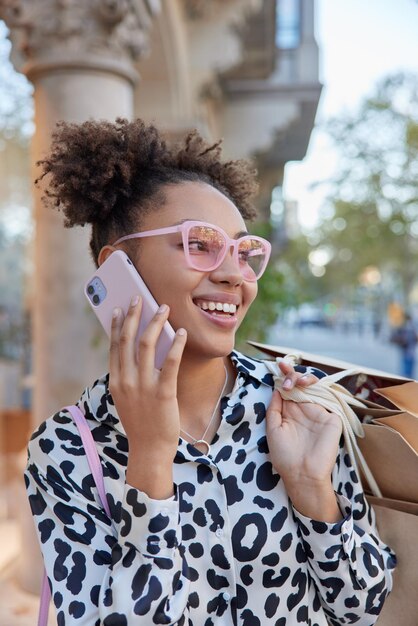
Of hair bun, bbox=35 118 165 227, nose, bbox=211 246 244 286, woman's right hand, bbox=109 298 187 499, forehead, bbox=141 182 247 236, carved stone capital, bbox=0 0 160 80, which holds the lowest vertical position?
woman's right hand, bbox=109 298 187 499

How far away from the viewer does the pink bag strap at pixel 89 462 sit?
133 centimetres

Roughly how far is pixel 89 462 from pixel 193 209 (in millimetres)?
607

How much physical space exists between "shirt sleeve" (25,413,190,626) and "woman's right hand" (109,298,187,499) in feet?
0.12

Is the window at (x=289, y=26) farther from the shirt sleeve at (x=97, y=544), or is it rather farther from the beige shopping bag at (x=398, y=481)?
the shirt sleeve at (x=97, y=544)

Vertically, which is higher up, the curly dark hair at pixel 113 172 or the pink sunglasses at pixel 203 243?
the curly dark hair at pixel 113 172

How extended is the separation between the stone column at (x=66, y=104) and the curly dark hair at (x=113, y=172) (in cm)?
222

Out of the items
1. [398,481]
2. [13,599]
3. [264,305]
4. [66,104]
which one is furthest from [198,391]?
[264,305]

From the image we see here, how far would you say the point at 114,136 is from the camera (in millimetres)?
1593

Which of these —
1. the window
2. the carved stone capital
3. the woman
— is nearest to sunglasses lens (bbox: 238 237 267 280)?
the woman

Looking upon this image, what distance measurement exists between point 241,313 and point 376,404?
42 cm

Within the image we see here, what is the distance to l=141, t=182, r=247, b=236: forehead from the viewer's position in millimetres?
1447

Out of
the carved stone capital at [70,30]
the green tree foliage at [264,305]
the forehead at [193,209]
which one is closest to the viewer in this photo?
the forehead at [193,209]

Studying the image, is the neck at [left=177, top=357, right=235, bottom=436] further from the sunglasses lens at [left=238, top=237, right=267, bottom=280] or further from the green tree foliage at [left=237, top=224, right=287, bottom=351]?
the green tree foliage at [left=237, top=224, right=287, bottom=351]

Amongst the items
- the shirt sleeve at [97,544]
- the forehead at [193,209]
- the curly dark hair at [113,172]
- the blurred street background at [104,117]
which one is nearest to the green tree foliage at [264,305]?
the blurred street background at [104,117]
